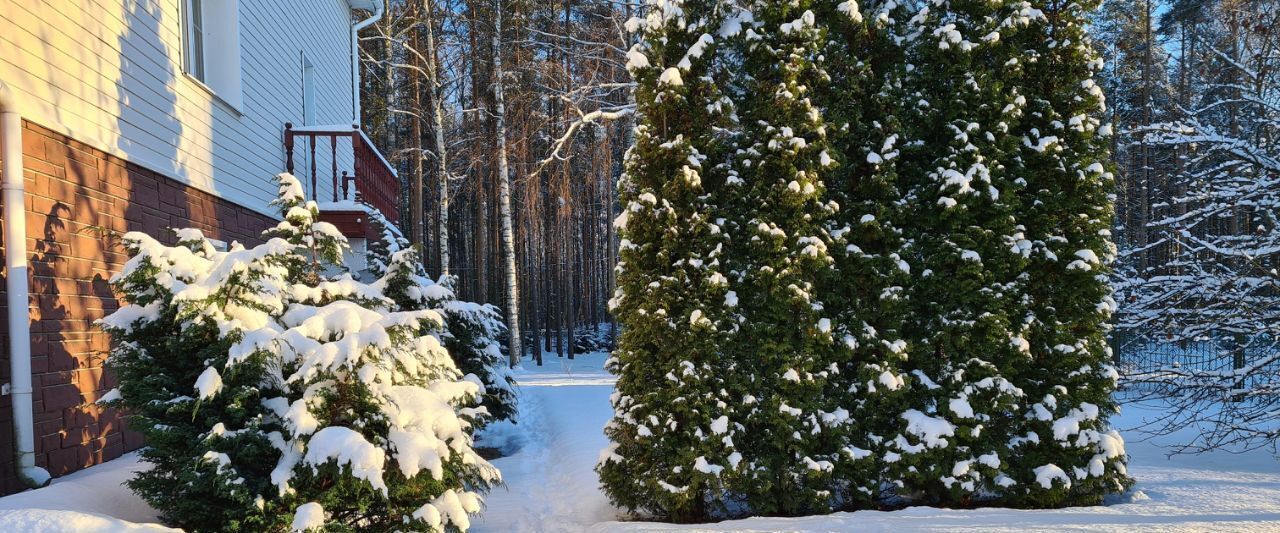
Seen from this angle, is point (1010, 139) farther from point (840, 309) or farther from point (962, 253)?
point (840, 309)

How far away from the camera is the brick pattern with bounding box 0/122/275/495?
14.0 feet

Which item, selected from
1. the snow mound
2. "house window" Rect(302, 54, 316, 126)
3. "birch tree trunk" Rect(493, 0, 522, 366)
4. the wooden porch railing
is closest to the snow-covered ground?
the snow mound

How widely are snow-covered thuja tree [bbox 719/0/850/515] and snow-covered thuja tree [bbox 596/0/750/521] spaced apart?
14 cm

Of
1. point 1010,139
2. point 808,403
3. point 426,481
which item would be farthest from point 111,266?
point 1010,139

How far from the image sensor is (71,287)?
15.3 ft

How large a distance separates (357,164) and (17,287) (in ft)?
16.5

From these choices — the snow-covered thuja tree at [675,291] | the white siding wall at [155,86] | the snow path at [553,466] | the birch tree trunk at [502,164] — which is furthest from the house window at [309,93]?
the snow-covered thuja tree at [675,291]

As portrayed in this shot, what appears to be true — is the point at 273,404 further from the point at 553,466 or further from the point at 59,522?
the point at 553,466

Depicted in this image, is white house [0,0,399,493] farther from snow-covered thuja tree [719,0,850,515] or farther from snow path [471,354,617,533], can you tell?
snow-covered thuja tree [719,0,850,515]

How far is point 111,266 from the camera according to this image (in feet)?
16.9

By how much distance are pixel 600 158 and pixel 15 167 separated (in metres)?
14.8

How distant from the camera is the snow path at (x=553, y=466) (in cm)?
519

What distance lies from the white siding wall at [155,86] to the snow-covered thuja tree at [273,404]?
59.6 inches

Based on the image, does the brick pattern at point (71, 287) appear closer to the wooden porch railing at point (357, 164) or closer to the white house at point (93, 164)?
the white house at point (93, 164)
